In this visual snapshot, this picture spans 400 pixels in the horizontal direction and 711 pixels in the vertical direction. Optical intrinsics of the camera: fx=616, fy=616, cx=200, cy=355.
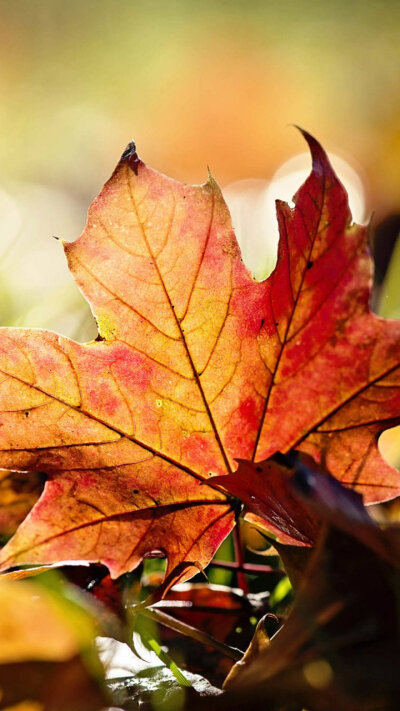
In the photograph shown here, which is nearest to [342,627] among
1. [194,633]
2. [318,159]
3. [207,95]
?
[194,633]

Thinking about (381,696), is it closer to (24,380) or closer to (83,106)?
(24,380)

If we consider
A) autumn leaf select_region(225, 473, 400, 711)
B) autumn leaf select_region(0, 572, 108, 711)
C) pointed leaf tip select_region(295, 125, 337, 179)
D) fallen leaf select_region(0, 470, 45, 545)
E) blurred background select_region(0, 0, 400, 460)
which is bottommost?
autumn leaf select_region(225, 473, 400, 711)

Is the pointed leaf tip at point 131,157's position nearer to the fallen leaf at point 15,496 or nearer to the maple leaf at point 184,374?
the maple leaf at point 184,374

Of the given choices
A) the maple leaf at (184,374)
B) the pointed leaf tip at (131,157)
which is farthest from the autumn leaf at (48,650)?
the pointed leaf tip at (131,157)

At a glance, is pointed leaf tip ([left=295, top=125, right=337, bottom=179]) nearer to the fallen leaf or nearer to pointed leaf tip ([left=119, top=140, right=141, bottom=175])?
pointed leaf tip ([left=119, top=140, right=141, bottom=175])

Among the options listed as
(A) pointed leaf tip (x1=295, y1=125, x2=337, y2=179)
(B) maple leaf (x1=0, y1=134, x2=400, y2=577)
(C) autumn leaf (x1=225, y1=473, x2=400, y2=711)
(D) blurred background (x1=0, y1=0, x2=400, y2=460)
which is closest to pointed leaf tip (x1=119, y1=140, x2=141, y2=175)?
(B) maple leaf (x1=0, y1=134, x2=400, y2=577)

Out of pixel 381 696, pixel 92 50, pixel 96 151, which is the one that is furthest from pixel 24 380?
pixel 92 50

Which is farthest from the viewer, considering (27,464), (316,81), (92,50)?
(92,50)
